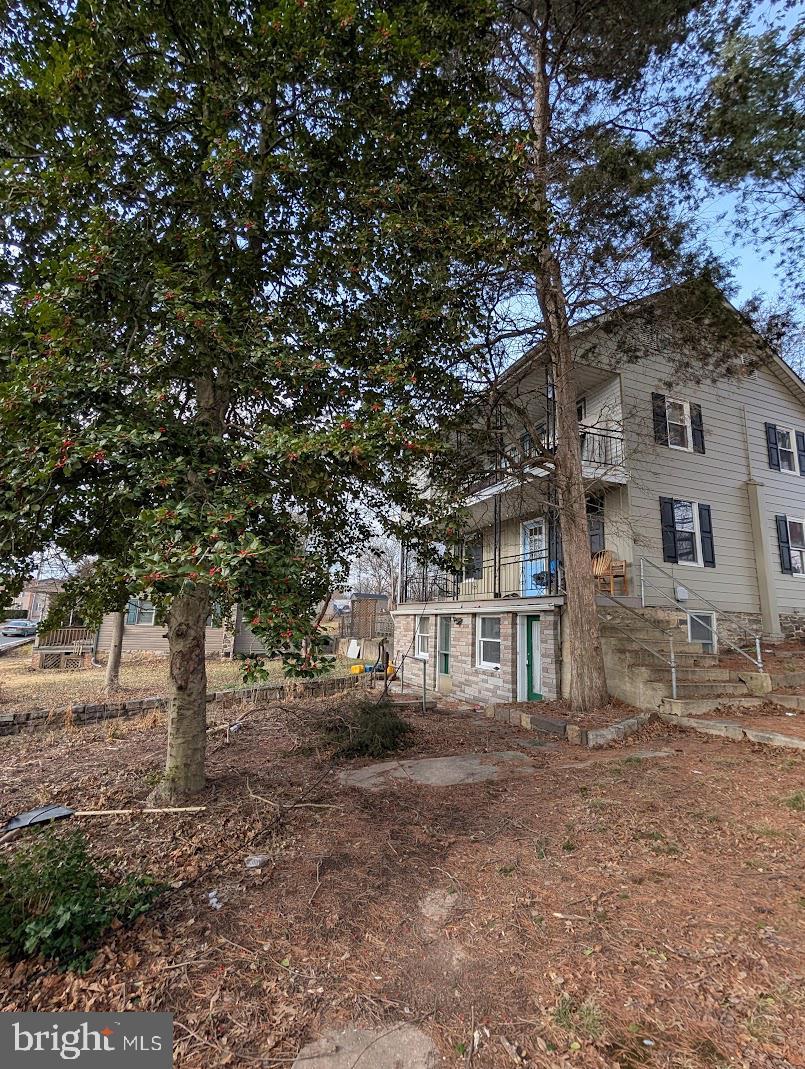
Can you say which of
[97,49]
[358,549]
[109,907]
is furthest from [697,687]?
[97,49]

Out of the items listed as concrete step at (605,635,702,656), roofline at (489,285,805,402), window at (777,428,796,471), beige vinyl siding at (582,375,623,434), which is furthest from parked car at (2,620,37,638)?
window at (777,428,796,471)

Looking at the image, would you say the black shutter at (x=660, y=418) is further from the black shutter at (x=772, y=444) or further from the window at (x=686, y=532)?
the black shutter at (x=772, y=444)

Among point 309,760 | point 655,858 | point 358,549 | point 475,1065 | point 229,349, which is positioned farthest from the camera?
point 358,549

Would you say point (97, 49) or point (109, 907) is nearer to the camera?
point (109, 907)

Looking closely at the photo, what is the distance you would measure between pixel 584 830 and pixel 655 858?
56 cm

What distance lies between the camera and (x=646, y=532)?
37.3 ft

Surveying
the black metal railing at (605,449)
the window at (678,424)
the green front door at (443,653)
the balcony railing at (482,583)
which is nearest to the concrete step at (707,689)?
the balcony railing at (482,583)

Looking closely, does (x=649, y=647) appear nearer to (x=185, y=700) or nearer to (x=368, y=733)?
(x=368, y=733)

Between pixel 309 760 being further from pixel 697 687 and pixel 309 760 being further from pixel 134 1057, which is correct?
pixel 697 687

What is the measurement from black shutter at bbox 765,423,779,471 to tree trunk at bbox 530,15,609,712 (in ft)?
29.5

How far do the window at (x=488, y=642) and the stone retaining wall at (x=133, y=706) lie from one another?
9.96 ft

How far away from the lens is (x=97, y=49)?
3.94 metres

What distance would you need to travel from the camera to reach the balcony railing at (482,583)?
12.5 meters

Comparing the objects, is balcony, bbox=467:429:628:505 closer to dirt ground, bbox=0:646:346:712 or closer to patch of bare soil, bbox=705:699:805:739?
patch of bare soil, bbox=705:699:805:739
